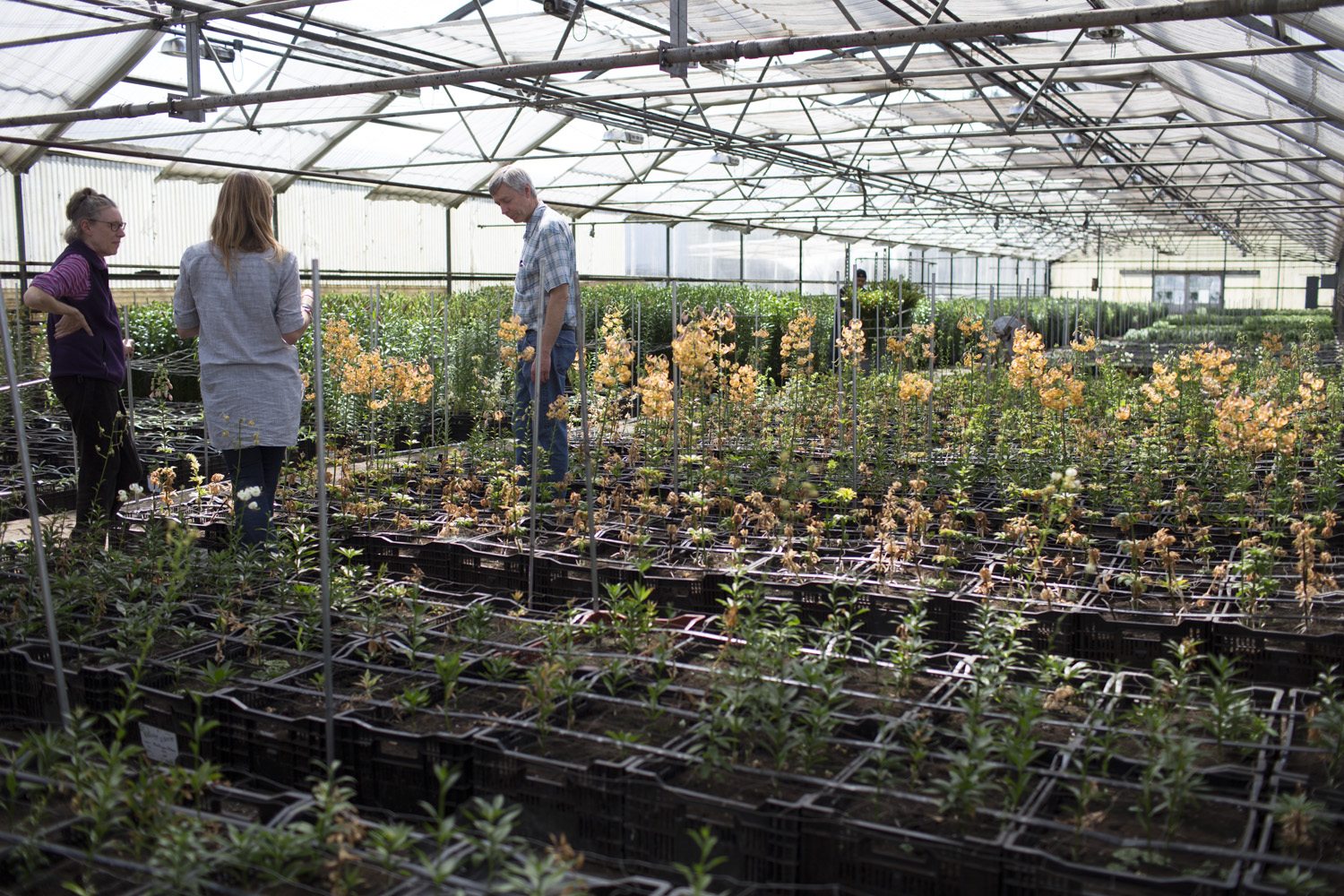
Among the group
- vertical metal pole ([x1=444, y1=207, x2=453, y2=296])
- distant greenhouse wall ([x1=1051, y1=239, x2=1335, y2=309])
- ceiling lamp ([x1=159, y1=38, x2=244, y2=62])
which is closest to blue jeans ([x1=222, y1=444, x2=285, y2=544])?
ceiling lamp ([x1=159, y1=38, x2=244, y2=62])

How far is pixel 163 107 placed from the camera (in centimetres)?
682

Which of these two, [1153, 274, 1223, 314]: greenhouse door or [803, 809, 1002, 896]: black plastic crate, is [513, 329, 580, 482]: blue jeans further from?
[1153, 274, 1223, 314]: greenhouse door

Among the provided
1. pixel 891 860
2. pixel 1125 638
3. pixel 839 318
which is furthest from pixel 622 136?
pixel 891 860

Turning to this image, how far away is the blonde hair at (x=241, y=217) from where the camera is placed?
153 inches

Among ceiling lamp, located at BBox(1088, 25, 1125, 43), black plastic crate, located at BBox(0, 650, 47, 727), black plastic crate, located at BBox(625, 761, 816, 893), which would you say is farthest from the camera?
ceiling lamp, located at BBox(1088, 25, 1125, 43)

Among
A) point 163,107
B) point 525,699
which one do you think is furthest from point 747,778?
point 163,107

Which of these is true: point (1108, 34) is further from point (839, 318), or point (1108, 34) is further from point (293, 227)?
point (293, 227)

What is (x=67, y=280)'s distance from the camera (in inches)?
169

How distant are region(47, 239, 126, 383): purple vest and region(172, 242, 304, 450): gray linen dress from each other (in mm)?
563

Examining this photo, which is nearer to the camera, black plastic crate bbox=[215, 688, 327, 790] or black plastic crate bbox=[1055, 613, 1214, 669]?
black plastic crate bbox=[215, 688, 327, 790]

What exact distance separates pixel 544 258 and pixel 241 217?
1361 mm

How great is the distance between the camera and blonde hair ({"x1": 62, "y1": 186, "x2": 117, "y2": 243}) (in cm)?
431

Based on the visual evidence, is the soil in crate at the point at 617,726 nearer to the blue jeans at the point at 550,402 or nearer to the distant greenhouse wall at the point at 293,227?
the blue jeans at the point at 550,402

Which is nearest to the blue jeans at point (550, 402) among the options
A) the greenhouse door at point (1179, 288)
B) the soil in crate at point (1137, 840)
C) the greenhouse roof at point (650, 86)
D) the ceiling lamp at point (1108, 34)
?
the greenhouse roof at point (650, 86)
